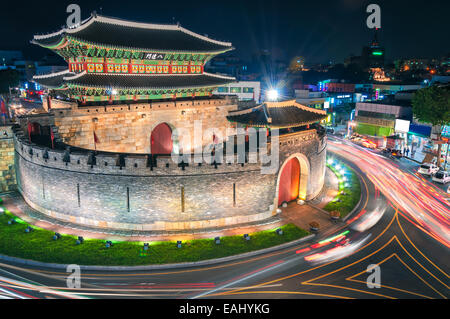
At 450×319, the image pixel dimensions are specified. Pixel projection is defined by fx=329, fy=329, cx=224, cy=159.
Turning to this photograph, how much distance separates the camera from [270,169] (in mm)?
25031

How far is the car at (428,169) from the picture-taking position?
120 feet

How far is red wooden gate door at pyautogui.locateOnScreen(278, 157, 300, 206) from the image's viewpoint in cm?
2772

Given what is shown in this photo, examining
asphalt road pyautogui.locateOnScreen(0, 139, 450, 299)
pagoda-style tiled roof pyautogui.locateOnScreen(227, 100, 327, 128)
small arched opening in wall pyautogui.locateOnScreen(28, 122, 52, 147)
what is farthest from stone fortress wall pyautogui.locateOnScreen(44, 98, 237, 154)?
asphalt road pyautogui.locateOnScreen(0, 139, 450, 299)

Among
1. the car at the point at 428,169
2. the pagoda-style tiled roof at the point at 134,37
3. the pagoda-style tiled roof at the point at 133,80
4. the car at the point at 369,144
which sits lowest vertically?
the car at the point at 428,169

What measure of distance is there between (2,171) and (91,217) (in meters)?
12.2

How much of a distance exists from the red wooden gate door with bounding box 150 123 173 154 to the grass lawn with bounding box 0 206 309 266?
14663 mm

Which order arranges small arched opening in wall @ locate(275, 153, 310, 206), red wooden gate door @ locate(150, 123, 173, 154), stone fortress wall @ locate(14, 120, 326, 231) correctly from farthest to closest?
1. red wooden gate door @ locate(150, 123, 173, 154)
2. small arched opening in wall @ locate(275, 153, 310, 206)
3. stone fortress wall @ locate(14, 120, 326, 231)

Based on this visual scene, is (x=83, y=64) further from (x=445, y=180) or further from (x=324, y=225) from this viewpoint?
(x=445, y=180)

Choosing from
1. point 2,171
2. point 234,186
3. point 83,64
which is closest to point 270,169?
point 234,186

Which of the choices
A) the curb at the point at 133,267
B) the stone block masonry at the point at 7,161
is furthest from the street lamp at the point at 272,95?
the stone block masonry at the point at 7,161

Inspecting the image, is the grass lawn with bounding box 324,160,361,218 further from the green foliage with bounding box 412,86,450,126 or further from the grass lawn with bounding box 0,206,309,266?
the green foliage with bounding box 412,86,450,126

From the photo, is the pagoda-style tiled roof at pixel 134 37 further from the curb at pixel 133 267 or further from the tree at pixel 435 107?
the tree at pixel 435 107

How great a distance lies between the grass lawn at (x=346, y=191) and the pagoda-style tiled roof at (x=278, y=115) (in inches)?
Result: 292

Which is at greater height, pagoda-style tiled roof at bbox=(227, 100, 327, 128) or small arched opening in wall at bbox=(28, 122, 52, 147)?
pagoda-style tiled roof at bbox=(227, 100, 327, 128)
